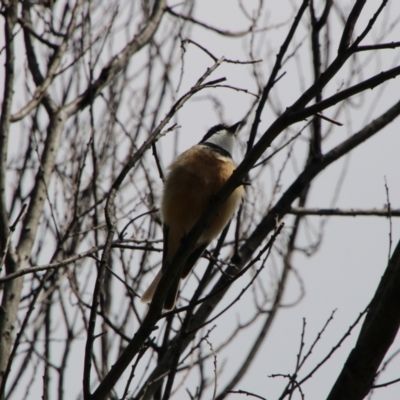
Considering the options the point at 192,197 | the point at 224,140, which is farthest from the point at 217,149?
the point at 192,197

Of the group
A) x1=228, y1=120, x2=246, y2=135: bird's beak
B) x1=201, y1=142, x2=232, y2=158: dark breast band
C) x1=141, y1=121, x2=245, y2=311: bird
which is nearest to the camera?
x1=141, y1=121, x2=245, y2=311: bird

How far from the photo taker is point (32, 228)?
14.3ft

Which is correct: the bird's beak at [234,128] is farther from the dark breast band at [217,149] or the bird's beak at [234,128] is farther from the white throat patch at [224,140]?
the dark breast band at [217,149]

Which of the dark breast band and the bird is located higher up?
the dark breast band

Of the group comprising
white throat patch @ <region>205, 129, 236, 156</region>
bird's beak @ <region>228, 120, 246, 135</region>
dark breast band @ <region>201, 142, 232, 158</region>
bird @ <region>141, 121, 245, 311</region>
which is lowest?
bird @ <region>141, 121, 245, 311</region>

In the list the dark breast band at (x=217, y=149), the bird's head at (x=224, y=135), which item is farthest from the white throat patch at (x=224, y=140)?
the dark breast band at (x=217, y=149)

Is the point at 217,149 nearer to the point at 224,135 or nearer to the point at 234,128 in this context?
the point at 224,135

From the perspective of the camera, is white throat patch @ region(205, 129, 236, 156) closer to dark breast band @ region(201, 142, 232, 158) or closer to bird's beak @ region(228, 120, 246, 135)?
bird's beak @ region(228, 120, 246, 135)

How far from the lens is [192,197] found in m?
4.35

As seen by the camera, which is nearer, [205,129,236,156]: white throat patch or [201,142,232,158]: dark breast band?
[201,142,232,158]: dark breast band

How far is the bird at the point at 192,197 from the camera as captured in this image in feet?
14.3

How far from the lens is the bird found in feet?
14.3

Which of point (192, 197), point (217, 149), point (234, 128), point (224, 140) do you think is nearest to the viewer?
point (192, 197)

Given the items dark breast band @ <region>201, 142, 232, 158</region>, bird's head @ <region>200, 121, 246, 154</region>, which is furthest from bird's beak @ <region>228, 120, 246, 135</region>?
dark breast band @ <region>201, 142, 232, 158</region>
